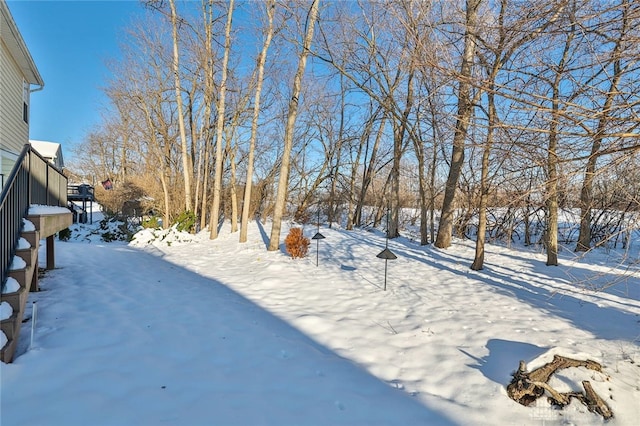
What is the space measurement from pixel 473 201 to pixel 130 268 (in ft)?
30.6

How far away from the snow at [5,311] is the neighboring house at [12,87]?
7025 mm

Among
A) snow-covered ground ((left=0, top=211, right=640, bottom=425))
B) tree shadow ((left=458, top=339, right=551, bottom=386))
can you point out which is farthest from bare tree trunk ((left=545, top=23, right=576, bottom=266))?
tree shadow ((left=458, top=339, right=551, bottom=386))

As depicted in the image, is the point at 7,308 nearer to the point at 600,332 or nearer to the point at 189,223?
the point at 600,332

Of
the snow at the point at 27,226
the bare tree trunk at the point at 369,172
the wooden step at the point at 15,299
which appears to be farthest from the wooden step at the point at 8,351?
the bare tree trunk at the point at 369,172

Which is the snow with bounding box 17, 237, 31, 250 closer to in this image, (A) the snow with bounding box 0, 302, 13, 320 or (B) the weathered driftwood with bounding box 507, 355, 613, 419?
(A) the snow with bounding box 0, 302, 13, 320

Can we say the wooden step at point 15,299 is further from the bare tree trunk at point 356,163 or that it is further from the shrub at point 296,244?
the bare tree trunk at point 356,163

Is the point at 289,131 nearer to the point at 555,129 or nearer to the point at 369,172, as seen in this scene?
the point at 555,129

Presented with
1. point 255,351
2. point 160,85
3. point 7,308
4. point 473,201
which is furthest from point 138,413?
point 160,85

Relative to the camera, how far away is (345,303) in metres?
5.08

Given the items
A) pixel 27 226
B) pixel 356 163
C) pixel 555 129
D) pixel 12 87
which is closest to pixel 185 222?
pixel 12 87

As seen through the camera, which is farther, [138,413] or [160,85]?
[160,85]

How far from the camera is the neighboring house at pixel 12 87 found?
8.11 m

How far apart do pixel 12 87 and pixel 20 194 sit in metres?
8.47

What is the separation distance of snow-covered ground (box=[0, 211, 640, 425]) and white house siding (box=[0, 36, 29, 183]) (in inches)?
176
